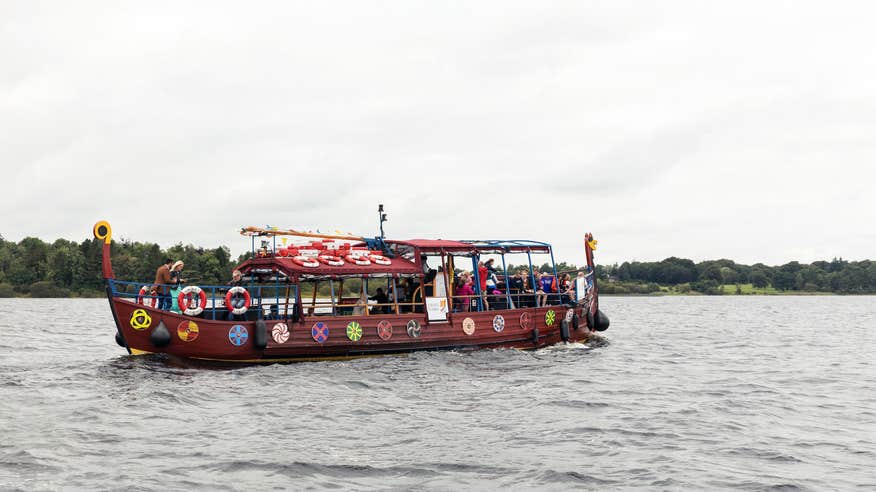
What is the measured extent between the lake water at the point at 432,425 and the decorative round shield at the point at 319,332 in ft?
3.09

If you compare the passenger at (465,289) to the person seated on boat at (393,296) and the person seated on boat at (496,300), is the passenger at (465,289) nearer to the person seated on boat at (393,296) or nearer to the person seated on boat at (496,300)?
the person seated on boat at (496,300)

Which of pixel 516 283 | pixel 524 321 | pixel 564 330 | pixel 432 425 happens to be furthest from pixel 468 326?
pixel 432 425

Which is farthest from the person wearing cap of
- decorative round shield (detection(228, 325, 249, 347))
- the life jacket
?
the life jacket

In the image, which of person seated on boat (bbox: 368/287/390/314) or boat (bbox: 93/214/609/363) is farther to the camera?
person seated on boat (bbox: 368/287/390/314)

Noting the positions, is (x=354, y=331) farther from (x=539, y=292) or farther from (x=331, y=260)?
(x=539, y=292)

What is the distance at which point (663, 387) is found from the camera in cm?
2184

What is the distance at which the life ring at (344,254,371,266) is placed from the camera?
24625 mm

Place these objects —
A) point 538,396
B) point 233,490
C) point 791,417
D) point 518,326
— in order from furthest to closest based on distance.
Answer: point 518,326 → point 538,396 → point 791,417 → point 233,490

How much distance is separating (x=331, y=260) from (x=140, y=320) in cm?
578

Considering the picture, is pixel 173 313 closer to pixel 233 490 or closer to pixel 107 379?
pixel 107 379

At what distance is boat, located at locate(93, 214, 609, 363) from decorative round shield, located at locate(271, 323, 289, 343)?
30 mm

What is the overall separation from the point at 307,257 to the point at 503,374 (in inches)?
278

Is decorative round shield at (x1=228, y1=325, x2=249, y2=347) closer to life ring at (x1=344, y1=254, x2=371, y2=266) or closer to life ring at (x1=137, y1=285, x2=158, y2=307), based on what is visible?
life ring at (x1=137, y1=285, x2=158, y2=307)

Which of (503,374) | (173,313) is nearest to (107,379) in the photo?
(173,313)
